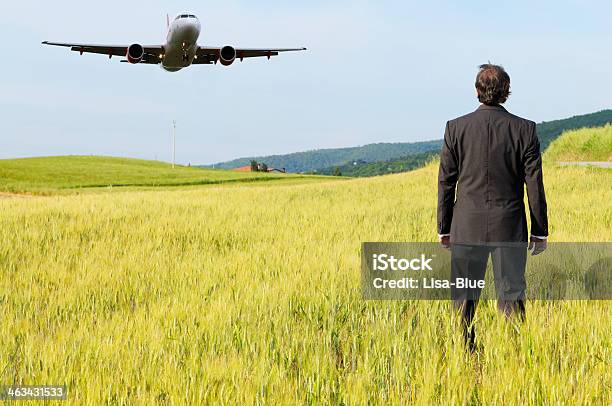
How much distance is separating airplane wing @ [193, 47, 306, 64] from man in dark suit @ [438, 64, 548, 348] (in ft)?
111

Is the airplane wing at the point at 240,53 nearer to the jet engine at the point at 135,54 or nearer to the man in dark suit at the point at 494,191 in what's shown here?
the jet engine at the point at 135,54

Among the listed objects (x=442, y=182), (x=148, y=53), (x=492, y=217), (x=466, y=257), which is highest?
(x=148, y=53)

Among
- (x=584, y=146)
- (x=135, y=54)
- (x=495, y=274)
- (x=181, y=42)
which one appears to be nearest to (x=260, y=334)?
(x=495, y=274)

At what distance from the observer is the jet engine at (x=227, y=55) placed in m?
33.0

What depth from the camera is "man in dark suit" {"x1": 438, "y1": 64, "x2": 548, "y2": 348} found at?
455 cm

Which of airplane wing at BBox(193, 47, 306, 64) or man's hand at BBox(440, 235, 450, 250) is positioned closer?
man's hand at BBox(440, 235, 450, 250)

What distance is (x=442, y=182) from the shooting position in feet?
15.6

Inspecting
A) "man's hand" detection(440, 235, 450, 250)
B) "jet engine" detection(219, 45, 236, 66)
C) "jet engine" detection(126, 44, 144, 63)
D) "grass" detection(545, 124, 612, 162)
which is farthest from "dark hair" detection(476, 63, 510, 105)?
"grass" detection(545, 124, 612, 162)

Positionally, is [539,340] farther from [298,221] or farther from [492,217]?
[298,221]

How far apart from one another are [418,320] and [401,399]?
1995 mm

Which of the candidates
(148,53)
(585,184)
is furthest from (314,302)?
(148,53)

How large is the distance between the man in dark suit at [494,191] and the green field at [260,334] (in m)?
0.52

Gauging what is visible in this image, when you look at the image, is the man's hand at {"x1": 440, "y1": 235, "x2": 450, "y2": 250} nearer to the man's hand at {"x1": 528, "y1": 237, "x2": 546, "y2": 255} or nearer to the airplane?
the man's hand at {"x1": 528, "y1": 237, "x2": 546, "y2": 255}

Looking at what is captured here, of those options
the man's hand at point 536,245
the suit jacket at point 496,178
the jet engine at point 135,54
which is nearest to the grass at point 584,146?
the jet engine at point 135,54
